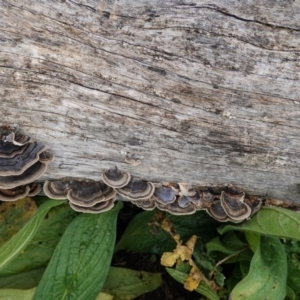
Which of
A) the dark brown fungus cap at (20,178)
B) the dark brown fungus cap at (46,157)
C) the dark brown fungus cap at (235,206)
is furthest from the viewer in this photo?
the dark brown fungus cap at (235,206)

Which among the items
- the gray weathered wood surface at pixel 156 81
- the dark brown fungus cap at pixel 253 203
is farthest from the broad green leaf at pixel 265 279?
the gray weathered wood surface at pixel 156 81

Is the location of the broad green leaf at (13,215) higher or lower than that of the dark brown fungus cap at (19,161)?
lower

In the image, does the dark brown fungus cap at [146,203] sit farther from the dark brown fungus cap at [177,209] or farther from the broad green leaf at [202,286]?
the broad green leaf at [202,286]

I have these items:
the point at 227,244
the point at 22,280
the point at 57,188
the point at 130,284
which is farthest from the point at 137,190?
the point at 22,280

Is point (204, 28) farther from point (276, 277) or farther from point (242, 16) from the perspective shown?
point (276, 277)

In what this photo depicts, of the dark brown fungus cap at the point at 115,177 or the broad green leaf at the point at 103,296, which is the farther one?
the broad green leaf at the point at 103,296

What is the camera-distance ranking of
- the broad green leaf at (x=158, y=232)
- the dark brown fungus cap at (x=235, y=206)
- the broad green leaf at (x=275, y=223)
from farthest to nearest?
the broad green leaf at (x=158, y=232), the dark brown fungus cap at (x=235, y=206), the broad green leaf at (x=275, y=223)

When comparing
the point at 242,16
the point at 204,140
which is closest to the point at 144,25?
the point at 242,16
